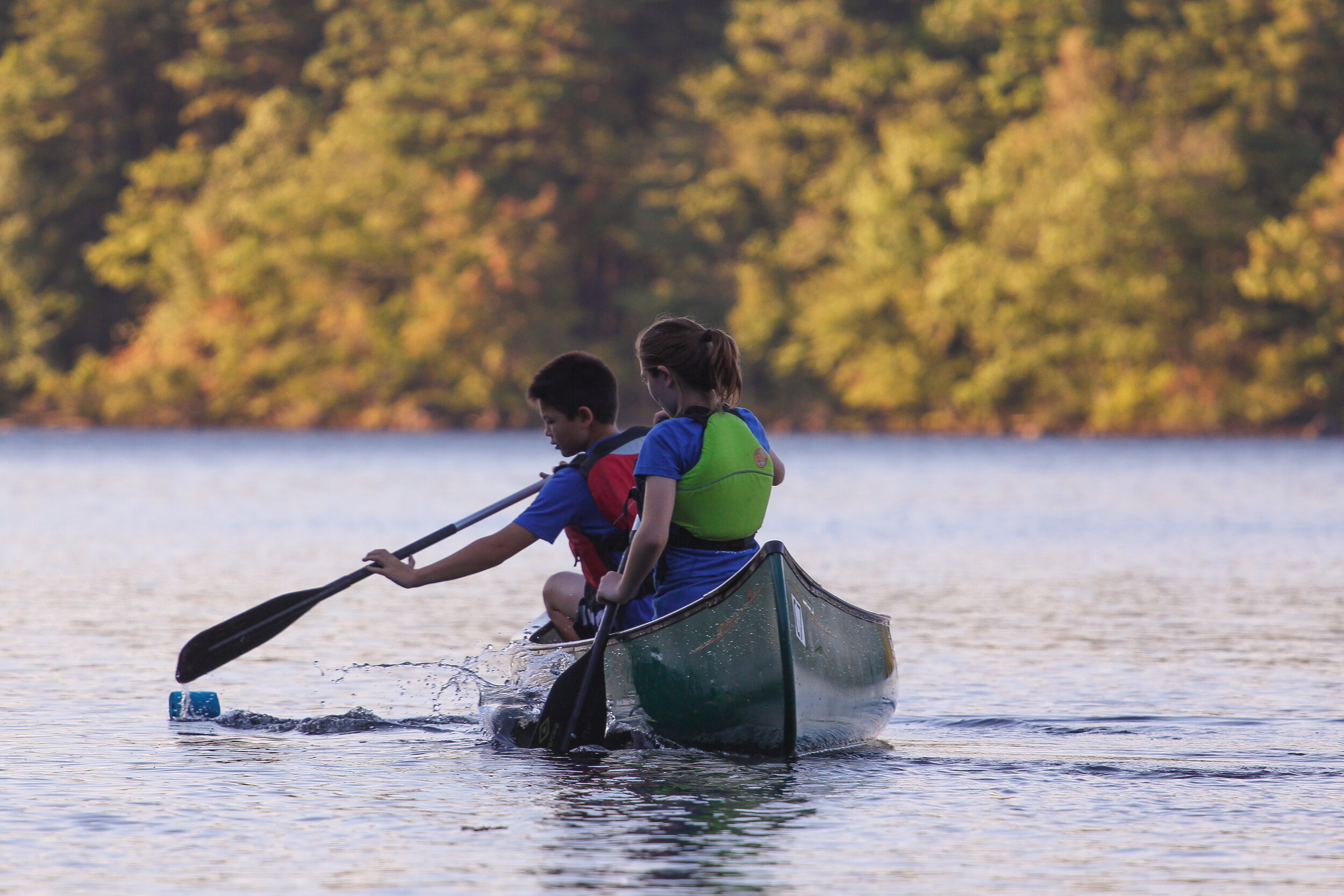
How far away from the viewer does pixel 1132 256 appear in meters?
46.8

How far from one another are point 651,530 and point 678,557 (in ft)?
1.23

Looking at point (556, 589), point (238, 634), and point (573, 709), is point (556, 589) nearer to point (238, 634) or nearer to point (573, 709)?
point (573, 709)

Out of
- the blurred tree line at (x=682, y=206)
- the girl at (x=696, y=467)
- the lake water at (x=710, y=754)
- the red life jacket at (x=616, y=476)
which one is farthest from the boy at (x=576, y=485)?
the blurred tree line at (x=682, y=206)

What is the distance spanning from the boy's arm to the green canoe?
47 cm

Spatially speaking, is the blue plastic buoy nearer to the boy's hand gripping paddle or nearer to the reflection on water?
the boy's hand gripping paddle

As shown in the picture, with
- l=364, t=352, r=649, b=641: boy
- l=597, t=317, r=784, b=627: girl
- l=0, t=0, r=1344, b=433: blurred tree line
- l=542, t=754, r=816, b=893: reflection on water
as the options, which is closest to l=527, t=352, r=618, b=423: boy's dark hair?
l=364, t=352, r=649, b=641: boy

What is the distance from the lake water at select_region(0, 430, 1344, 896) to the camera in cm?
615

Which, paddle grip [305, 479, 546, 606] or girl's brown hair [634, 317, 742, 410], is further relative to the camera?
paddle grip [305, 479, 546, 606]

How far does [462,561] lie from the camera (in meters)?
7.89

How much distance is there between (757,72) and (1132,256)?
10429 millimetres

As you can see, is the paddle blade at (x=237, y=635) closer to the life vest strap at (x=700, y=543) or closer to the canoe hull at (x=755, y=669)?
the canoe hull at (x=755, y=669)

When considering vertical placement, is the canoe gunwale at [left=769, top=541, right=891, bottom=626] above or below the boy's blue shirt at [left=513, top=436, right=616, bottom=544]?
below

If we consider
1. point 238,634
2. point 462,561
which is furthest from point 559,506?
point 238,634

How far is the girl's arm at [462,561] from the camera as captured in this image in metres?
7.70
